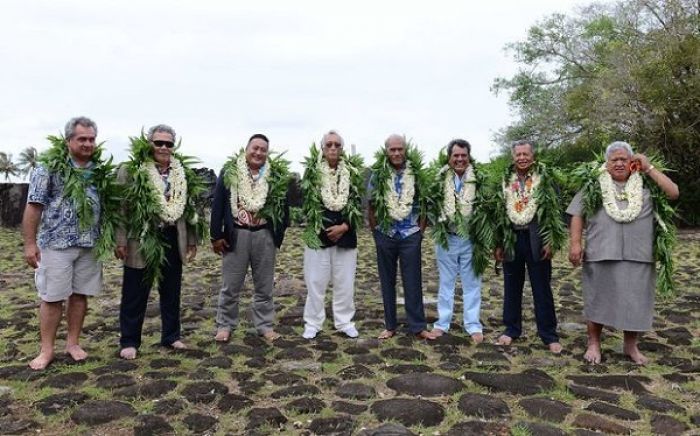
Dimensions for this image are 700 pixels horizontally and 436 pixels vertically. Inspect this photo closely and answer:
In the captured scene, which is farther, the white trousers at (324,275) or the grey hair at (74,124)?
the white trousers at (324,275)

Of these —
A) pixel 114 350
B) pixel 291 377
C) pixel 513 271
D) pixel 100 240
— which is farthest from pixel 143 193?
pixel 513 271

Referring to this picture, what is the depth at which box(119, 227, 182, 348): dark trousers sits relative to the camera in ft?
16.9

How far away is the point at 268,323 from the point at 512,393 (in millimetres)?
2526

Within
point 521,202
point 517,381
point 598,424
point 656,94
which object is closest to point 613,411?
point 598,424

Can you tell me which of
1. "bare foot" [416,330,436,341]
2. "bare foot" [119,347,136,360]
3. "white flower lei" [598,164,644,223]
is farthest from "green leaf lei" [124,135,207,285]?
"white flower lei" [598,164,644,223]

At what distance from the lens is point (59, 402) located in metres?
4.01

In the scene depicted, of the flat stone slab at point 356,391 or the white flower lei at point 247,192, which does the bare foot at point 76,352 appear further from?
the flat stone slab at point 356,391

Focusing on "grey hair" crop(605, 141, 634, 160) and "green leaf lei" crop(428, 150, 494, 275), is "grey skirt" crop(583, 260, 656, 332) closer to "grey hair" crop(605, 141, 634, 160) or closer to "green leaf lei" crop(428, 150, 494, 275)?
"grey hair" crop(605, 141, 634, 160)

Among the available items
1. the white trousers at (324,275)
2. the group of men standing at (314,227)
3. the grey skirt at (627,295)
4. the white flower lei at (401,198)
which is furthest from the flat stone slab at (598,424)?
the white trousers at (324,275)

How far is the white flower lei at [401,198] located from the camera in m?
5.59

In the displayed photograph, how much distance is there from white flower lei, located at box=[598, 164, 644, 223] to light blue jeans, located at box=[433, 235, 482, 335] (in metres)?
1.29

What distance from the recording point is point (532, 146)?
18.1 ft

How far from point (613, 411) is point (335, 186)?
3019 mm

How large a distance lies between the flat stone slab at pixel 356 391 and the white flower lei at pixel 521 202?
213cm
